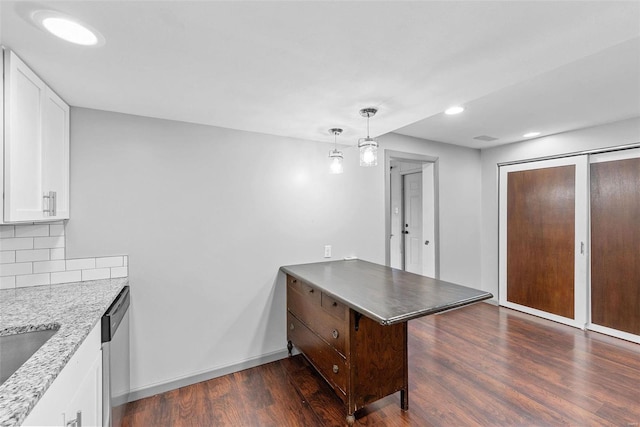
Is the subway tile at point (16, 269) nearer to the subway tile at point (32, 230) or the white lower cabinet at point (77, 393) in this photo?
the subway tile at point (32, 230)

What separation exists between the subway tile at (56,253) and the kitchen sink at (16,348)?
2.93 feet

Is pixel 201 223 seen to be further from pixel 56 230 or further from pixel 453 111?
pixel 453 111

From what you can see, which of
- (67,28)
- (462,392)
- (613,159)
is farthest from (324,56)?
(613,159)

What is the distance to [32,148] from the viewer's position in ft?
4.91

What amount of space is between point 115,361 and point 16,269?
0.93 metres

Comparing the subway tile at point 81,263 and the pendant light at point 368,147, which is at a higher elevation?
the pendant light at point 368,147

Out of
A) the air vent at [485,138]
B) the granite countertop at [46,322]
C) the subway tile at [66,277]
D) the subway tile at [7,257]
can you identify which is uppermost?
the air vent at [485,138]

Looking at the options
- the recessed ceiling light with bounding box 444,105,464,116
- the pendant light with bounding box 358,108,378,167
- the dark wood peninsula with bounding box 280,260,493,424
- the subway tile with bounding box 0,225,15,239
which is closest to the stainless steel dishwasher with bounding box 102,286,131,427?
the subway tile with bounding box 0,225,15,239

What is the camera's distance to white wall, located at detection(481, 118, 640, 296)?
3.00 metres

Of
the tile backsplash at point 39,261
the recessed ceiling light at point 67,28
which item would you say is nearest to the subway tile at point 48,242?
the tile backsplash at point 39,261

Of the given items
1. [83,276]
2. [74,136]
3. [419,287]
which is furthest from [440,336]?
[74,136]

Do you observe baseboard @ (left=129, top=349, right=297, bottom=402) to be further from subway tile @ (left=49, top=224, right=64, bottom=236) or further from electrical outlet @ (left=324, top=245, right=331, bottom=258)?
subway tile @ (left=49, top=224, right=64, bottom=236)

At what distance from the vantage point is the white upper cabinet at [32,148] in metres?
1.31

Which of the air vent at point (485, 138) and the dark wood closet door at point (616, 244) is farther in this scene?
the air vent at point (485, 138)
